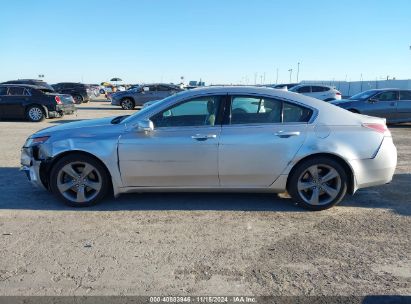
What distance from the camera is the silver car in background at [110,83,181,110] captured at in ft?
82.9

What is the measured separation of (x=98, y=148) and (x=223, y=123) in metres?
1.61

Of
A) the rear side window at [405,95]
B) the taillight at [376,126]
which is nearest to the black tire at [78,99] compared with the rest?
the rear side window at [405,95]

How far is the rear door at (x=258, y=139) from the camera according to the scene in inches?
197

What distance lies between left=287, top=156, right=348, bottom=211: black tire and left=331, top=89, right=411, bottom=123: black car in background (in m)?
11.0

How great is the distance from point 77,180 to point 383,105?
43.8ft

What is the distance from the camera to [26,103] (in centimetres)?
1652

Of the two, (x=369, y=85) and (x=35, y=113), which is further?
(x=369, y=85)

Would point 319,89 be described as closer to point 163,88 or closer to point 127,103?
point 163,88

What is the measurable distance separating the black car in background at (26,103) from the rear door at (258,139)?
13.4 metres

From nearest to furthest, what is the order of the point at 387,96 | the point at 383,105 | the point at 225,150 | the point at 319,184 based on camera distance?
the point at 225,150 < the point at 319,184 < the point at 383,105 < the point at 387,96

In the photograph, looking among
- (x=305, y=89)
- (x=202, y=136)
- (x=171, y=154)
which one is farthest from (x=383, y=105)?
(x=171, y=154)

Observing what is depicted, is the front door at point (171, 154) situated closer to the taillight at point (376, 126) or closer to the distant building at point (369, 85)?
the taillight at point (376, 126)

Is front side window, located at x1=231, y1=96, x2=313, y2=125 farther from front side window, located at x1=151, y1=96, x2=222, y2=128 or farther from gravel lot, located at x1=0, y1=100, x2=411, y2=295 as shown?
gravel lot, located at x1=0, y1=100, x2=411, y2=295

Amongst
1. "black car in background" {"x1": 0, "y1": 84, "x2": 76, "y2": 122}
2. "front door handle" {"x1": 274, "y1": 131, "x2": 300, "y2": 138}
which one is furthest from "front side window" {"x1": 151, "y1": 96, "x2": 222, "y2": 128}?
"black car in background" {"x1": 0, "y1": 84, "x2": 76, "y2": 122}
